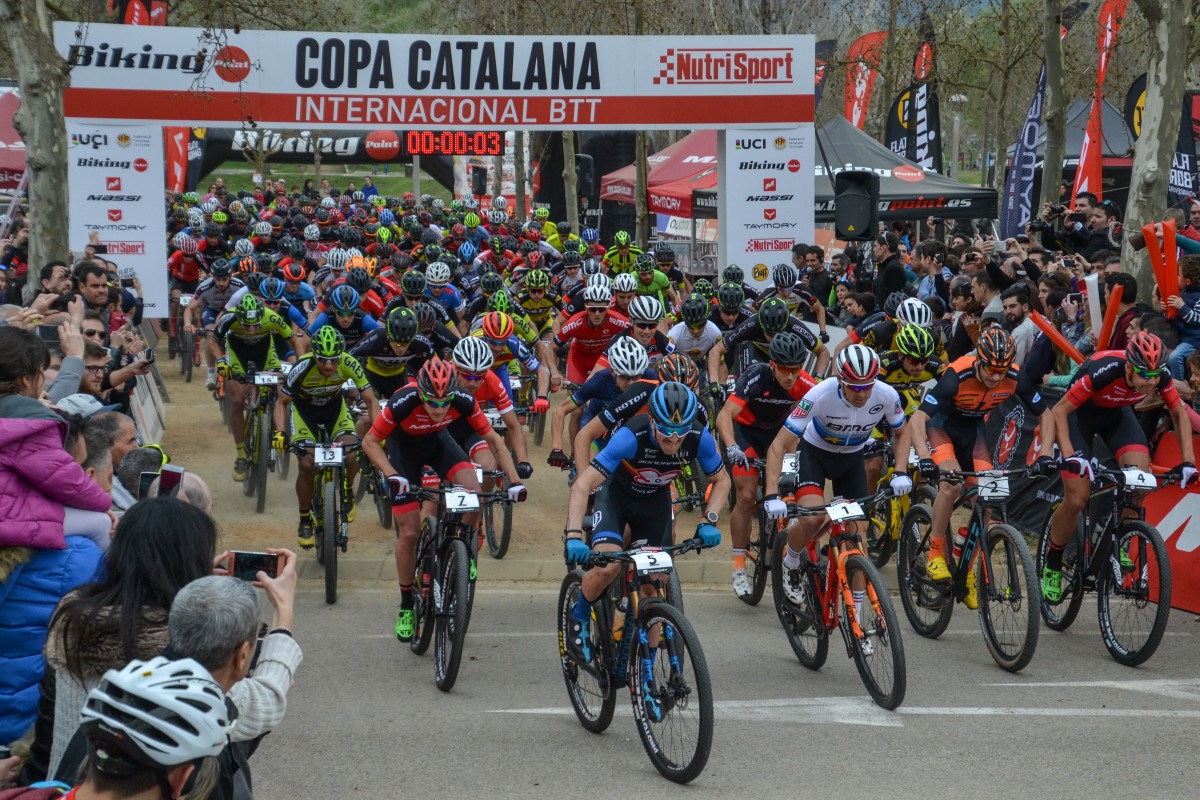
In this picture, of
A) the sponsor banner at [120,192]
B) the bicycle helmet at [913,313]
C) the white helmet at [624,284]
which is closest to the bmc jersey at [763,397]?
the bicycle helmet at [913,313]

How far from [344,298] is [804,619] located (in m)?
5.83

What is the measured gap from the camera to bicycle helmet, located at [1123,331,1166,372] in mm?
8172

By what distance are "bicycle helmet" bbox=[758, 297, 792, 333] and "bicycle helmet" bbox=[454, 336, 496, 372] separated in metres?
2.86

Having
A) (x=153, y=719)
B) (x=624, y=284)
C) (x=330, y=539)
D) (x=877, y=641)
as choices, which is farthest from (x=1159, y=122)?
(x=153, y=719)

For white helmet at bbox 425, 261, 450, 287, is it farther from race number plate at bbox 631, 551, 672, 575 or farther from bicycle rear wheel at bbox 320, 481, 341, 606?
race number plate at bbox 631, 551, 672, 575

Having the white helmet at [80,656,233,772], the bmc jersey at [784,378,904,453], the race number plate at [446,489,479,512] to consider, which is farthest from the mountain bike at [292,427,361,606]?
the white helmet at [80,656,233,772]

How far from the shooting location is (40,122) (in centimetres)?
1627

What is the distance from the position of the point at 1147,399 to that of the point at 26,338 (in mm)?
7162

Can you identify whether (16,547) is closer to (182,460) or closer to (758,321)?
(758,321)

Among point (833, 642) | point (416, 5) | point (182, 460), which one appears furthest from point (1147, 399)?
point (416, 5)

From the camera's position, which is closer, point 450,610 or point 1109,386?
point 450,610

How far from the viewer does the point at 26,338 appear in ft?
16.6

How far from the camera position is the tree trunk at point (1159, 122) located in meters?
14.3

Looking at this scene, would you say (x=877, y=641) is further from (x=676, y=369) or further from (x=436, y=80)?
(x=436, y=80)
